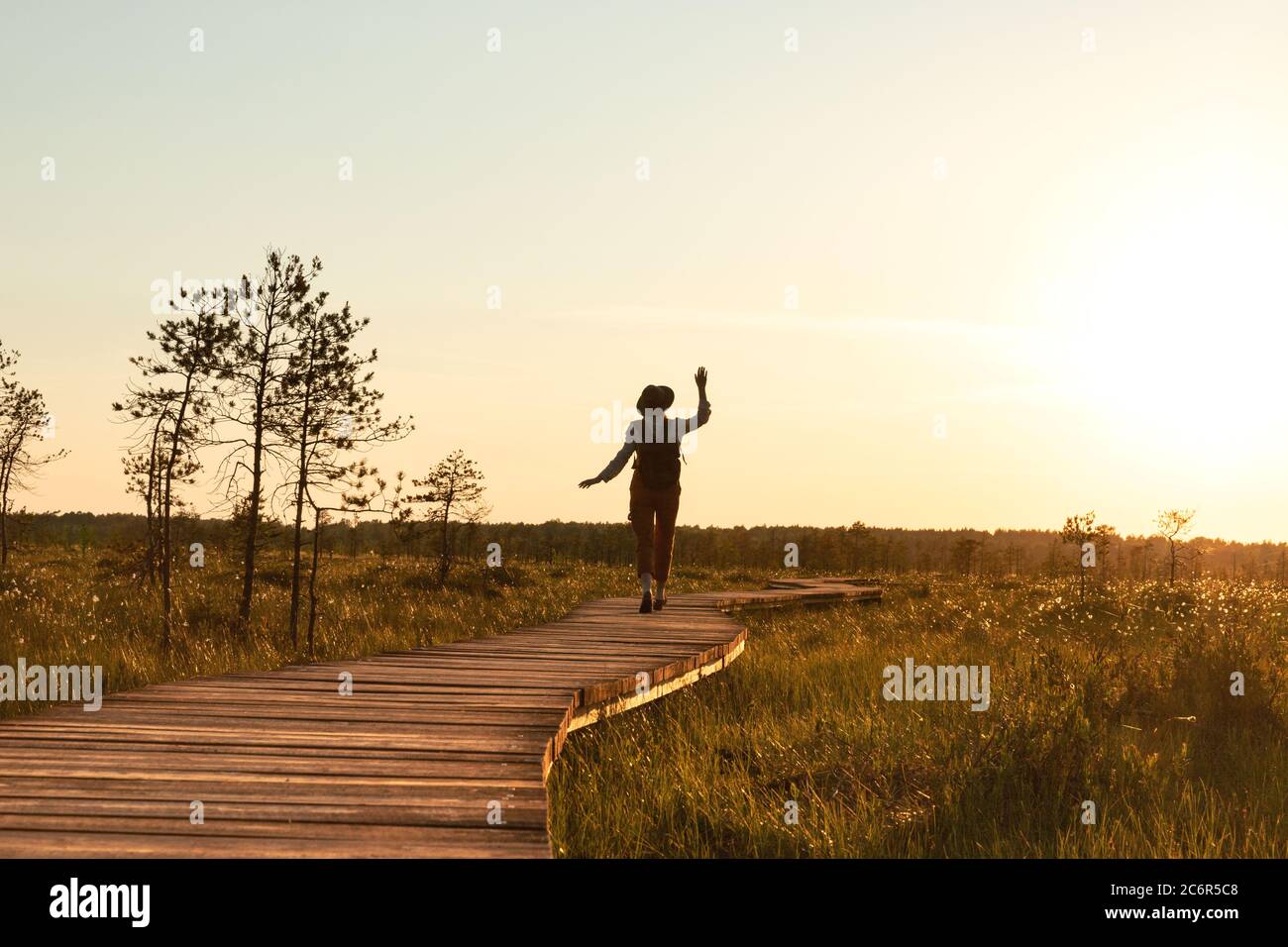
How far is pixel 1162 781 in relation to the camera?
7.17 meters

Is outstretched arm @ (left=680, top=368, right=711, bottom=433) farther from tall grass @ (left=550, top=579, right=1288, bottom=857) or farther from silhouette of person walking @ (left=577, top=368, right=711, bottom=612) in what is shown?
tall grass @ (left=550, top=579, right=1288, bottom=857)

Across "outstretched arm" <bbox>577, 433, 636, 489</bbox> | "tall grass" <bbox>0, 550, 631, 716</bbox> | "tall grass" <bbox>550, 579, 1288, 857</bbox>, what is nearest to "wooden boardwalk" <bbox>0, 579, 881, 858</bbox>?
"tall grass" <bbox>550, 579, 1288, 857</bbox>

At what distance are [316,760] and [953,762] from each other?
4123 mm

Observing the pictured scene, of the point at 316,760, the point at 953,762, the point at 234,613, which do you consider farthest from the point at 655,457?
the point at 234,613

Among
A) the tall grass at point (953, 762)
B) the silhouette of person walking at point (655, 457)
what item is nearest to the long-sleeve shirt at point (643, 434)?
the silhouette of person walking at point (655, 457)

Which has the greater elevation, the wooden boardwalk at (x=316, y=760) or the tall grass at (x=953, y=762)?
the wooden boardwalk at (x=316, y=760)

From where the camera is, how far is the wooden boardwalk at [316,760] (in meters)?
3.83

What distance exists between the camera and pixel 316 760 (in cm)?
497

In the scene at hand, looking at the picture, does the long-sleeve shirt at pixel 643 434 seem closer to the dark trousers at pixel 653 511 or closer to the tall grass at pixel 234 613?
the dark trousers at pixel 653 511

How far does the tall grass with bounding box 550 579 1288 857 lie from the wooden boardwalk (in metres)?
0.69

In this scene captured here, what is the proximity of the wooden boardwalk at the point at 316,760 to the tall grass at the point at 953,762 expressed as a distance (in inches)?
27.1
